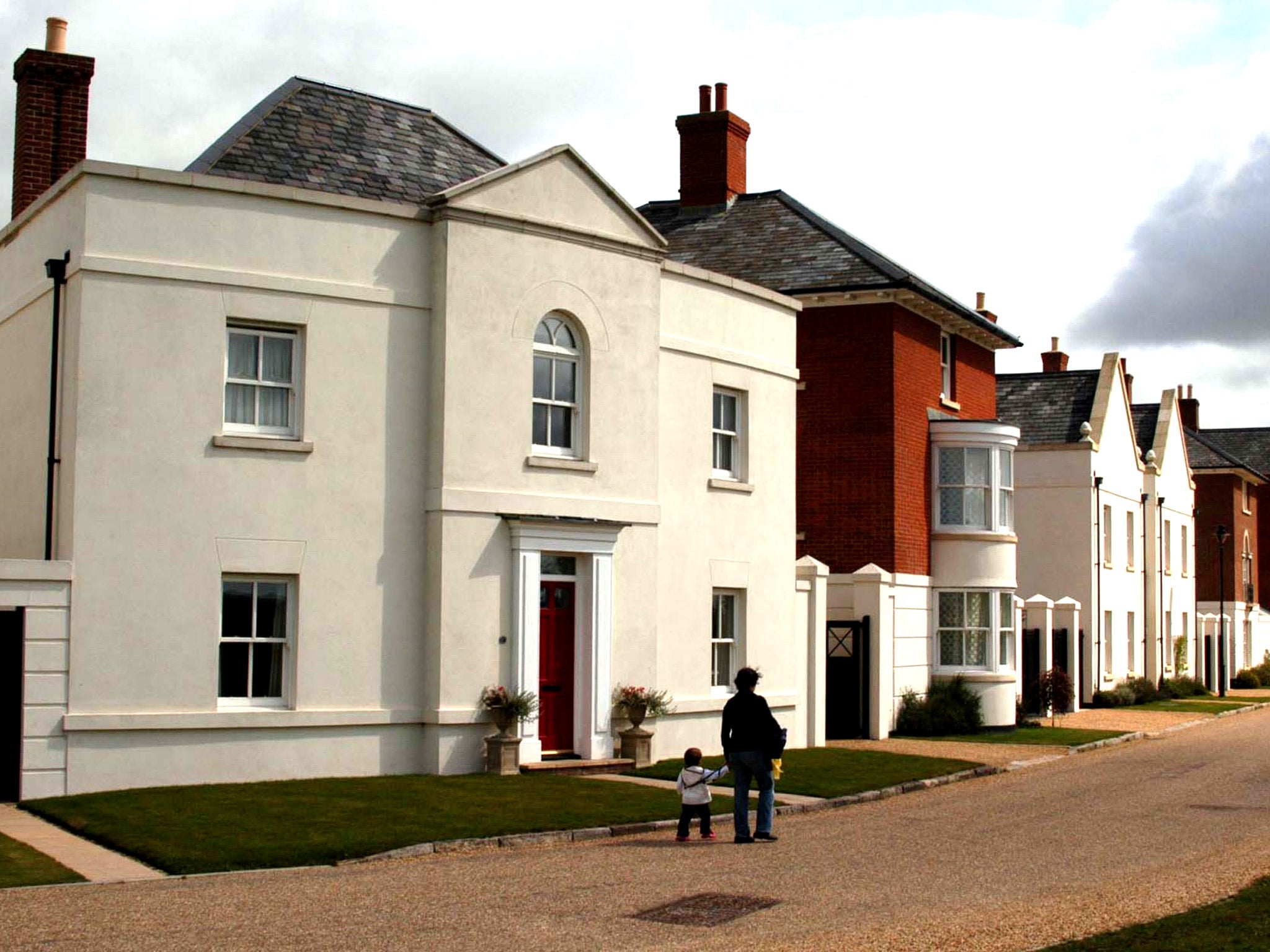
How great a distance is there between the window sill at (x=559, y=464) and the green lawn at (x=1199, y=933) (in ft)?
39.1

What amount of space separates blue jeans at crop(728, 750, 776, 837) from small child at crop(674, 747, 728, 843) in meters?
0.21

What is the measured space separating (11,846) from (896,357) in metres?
20.4

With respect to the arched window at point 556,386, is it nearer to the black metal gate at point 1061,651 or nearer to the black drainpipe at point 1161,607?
the black metal gate at point 1061,651

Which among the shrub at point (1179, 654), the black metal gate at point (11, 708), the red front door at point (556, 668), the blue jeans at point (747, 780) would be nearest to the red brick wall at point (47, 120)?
the black metal gate at point (11, 708)

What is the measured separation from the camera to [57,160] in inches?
888

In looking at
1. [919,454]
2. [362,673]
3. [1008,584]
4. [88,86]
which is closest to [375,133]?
[88,86]

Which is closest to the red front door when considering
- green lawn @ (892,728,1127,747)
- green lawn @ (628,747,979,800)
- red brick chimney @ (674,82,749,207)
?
green lawn @ (628,747,979,800)

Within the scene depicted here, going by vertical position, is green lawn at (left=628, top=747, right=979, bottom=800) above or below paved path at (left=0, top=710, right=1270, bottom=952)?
below

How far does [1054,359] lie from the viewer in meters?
57.7

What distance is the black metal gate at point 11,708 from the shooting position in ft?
58.1

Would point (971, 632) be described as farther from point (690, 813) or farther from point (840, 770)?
point (690, 813)

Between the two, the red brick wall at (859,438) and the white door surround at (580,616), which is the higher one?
the red brick wall at (859,438)

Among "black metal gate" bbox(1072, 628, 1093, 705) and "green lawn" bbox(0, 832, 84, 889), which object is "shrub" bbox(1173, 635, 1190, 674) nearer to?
"black metal gate" bbox(1072, 628, 1093, 705)

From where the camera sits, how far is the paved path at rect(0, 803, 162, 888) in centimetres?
1316
